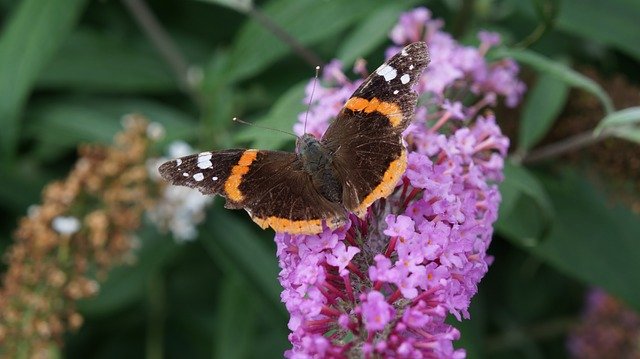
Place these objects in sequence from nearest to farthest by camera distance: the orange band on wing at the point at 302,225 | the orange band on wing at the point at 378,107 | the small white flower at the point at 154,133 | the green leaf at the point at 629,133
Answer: the orange band on wing at the point at 302,225 < the orange band on wing at the point at 378,107 < the green leaf at the point at 629,133 < the small white flower at the point at 154,133

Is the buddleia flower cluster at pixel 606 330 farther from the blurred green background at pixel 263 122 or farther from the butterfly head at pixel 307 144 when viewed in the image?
the butterfly head at pixel 307 144

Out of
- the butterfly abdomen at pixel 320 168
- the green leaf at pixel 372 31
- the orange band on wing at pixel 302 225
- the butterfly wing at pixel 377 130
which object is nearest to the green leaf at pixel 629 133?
the green leaf at pixel 372 31

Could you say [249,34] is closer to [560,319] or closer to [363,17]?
[363,17]

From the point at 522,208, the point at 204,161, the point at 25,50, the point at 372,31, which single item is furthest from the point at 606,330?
the point at 25,50

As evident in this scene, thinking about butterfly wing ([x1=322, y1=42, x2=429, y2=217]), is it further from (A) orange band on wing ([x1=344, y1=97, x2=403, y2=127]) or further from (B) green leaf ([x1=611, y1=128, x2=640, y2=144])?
(B) green leaf ([x1=611, y1=128, x2=640, y2=144])

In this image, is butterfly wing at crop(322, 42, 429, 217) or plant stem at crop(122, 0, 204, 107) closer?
butterfly wing at crop(322, 42, 429, 217)

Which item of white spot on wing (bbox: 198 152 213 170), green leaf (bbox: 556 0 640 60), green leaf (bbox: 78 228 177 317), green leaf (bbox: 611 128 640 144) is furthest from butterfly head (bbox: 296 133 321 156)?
green leaf (bbox: 78 228 177 317)

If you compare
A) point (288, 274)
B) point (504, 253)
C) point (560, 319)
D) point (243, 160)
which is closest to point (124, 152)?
point (243, 160)
